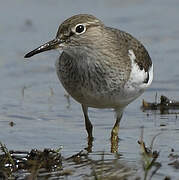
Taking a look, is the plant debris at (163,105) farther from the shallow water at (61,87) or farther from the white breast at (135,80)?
the white breast at (135,80)

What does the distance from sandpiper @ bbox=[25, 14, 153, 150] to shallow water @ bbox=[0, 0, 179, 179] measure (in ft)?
2.11

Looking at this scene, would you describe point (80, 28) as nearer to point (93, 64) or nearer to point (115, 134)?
point (93, 64)

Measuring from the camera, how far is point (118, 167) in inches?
288

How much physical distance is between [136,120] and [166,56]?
9.54 feet

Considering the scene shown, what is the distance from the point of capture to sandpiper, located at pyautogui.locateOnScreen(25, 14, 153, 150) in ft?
26.5

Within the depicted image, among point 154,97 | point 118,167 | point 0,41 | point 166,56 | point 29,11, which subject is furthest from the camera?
point 29,11

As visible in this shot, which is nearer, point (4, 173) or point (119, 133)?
point (4, 173)

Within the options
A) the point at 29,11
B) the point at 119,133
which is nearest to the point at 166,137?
the point at 119,133

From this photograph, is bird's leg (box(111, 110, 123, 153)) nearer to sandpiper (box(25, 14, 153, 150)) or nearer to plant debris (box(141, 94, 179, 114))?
sandpiper (box(25, 14, 153, 150))

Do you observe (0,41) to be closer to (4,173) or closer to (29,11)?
(29,11)

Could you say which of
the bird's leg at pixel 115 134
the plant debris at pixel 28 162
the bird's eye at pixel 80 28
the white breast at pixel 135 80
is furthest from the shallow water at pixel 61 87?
the bird's eye at pixel 80 28

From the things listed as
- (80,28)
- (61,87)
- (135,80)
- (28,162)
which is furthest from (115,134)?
(61,87)

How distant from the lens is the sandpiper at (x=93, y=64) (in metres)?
8.09

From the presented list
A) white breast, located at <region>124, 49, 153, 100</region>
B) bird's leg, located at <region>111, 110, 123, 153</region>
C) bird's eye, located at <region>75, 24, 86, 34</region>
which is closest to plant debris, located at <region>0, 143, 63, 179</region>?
bird's leg, located at <region>111, 110, 123, 153</region>
